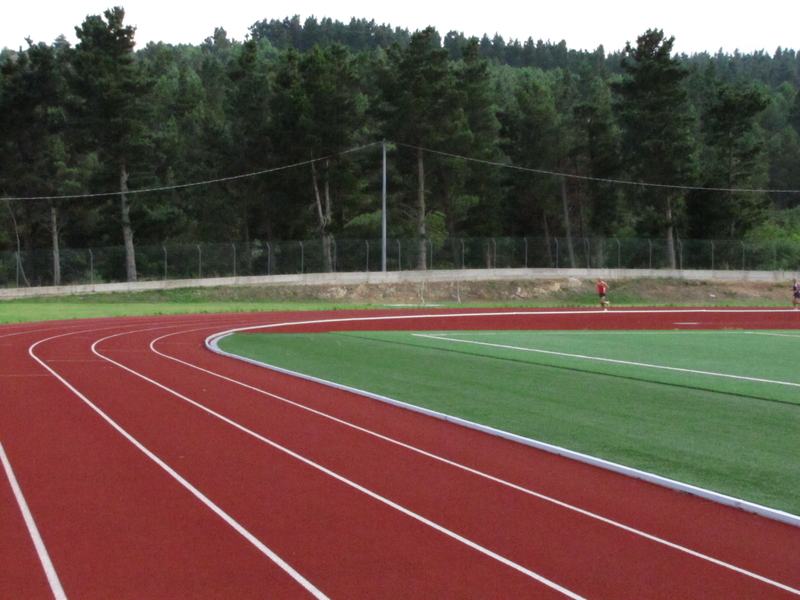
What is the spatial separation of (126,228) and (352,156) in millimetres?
Result: 15730

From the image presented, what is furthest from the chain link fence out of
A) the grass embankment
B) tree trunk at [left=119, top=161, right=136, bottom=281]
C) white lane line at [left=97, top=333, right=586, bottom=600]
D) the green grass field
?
white lane line at [left=97, top=333, right=586, bottom=600]

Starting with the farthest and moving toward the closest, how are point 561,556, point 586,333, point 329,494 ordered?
1. point 586,333
2. point 329,494
3. point 561,556

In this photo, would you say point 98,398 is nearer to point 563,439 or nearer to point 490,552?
point 563,439

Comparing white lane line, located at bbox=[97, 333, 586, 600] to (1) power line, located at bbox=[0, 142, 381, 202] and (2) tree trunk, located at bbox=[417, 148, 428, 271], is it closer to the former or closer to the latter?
(2) tree trunk, located at bbox=[417, 148, 428, 271]

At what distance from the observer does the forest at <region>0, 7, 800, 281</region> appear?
55312mm

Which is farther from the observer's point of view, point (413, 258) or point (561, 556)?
point (413, 258)

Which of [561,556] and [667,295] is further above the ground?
[561,556]

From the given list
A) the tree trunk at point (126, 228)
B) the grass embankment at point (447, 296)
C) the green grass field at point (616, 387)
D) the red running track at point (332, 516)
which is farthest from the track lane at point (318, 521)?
the tree trunk at point (126, 228)

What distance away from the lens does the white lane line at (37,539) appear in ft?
18.5

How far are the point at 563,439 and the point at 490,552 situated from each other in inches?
162

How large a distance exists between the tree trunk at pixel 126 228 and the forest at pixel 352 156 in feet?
0.45

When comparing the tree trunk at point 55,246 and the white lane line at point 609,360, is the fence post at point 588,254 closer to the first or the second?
the tree trunk at point 55,246

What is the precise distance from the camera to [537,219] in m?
69.5

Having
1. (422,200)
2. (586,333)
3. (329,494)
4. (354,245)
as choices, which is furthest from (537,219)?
(329,494)
